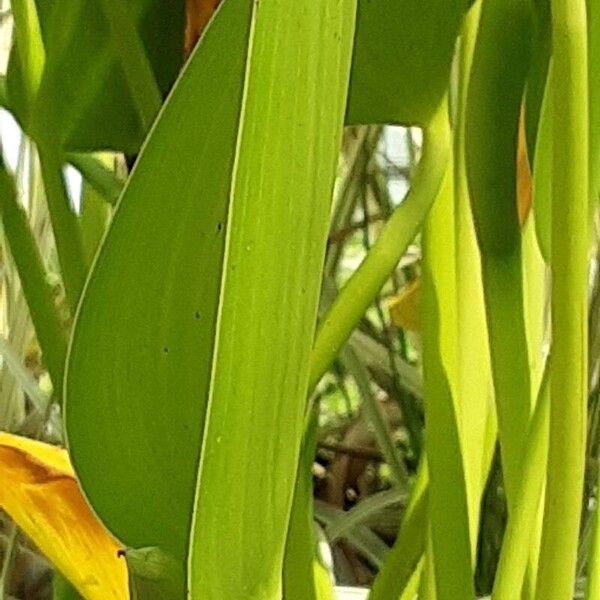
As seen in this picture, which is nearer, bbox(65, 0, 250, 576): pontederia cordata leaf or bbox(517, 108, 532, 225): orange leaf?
bbox(65, 0, 250, 576): pontederia cordata leaf

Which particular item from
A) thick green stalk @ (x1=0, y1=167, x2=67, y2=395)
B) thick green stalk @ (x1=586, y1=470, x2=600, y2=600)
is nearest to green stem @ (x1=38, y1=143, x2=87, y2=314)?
thick green stalk @ (x1=0, y1=167, x2=67, y2=395)

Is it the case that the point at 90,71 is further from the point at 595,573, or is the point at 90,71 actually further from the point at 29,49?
the point at 595,573

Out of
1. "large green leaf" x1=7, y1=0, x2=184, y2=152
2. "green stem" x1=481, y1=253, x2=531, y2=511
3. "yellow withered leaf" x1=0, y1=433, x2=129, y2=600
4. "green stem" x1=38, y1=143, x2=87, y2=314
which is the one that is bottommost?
"yellow withered leaf" x1=0, y1=433, x2=129, y2=600

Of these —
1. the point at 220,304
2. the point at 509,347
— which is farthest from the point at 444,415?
the point at 220,304

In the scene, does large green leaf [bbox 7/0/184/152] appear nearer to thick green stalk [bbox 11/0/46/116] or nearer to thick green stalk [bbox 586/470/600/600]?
thick green stalk [bbox 11/0/46/116]

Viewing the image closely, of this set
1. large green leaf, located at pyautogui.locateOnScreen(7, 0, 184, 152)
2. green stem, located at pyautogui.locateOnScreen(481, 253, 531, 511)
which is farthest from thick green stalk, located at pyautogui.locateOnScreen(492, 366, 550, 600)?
large green leaf, located at pyautogui.locateOnScreen(7, 0, 184, 152)

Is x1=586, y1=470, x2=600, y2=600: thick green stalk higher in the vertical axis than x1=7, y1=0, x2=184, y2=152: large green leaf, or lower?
lower
